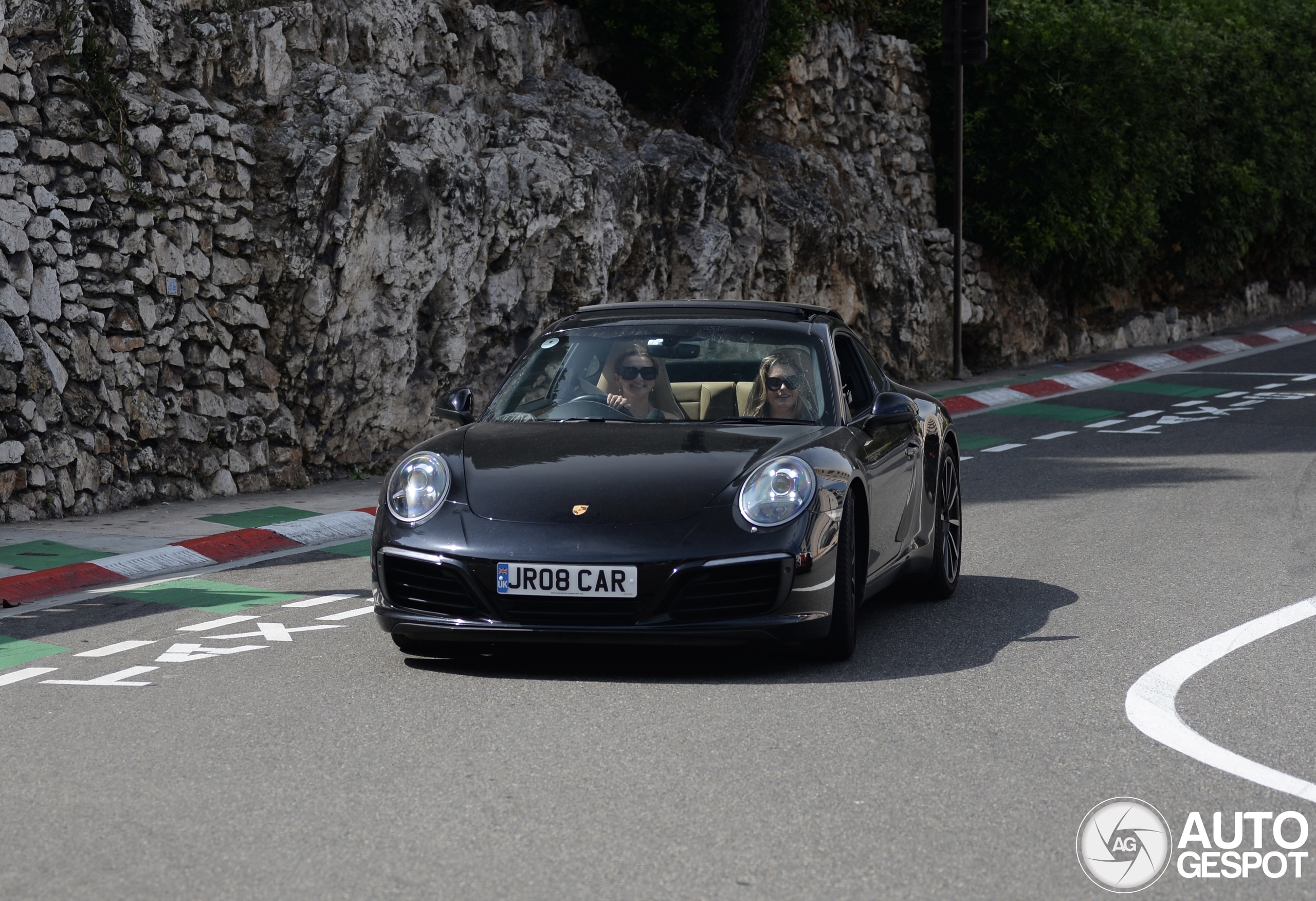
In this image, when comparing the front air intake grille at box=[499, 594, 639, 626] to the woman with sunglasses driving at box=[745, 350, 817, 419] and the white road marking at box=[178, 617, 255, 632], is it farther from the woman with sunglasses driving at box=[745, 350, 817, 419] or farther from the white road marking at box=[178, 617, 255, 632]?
the white road marking at box=[178, 617, 255, 632]

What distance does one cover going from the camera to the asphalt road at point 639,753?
391 centimetres

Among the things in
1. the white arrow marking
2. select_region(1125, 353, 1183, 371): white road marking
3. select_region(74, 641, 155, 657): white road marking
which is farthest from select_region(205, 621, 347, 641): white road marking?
select_region(1125, 353, 1183, 371): white road marking

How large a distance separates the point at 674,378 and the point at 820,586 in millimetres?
1459

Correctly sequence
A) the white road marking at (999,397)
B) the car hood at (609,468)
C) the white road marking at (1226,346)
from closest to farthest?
the car hood at (609,468)
the white road marking at (999,397)
the white road marking at (1226,346)

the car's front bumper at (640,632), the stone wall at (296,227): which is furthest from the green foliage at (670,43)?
the car's front bumper at (640,632)

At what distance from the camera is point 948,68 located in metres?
23.8

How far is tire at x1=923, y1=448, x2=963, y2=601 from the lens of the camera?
777 cm

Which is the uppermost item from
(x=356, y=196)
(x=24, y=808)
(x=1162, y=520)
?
(x=356, y=196)

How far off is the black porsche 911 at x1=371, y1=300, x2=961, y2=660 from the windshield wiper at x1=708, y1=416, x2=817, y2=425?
0.04 feet

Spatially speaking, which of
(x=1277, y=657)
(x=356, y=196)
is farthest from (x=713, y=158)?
(x=1277, y=657)

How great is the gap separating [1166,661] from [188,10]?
9519 millimetres

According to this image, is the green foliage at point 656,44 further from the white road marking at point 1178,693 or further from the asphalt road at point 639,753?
the white road marking at point 1178,693

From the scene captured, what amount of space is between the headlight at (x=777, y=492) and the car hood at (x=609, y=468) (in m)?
0.08

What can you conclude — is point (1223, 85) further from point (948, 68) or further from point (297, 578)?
point (297, 578)
